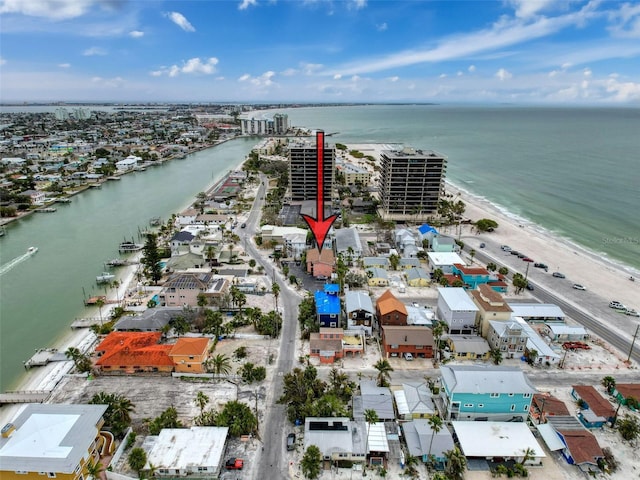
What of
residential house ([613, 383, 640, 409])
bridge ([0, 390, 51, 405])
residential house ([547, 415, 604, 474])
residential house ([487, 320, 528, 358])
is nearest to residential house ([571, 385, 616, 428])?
residential house ([613, 383, 640, 409])

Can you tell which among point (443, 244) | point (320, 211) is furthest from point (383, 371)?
point (443, 244)

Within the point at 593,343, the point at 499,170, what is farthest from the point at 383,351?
the point at 499,170

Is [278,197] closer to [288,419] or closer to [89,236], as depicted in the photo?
[89,236]

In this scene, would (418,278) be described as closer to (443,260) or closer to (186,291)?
(443,260)

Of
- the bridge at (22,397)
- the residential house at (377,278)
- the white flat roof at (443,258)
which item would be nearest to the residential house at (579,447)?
the residential house at (377,278)

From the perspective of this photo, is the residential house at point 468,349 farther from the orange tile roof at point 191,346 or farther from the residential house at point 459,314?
the orange tile roof at point 191,346

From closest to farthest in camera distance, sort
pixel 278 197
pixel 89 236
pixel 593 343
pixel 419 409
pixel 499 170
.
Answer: pixel 419 409
pixel 593 343
pixel 89 236
pixel 278 197
pixel 499 170
